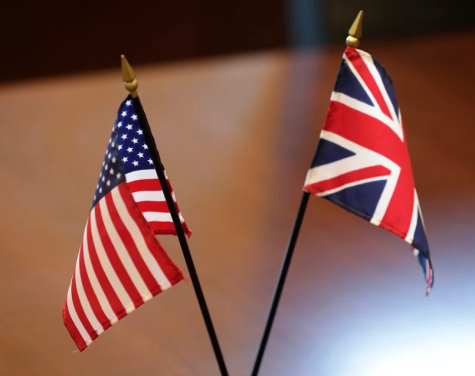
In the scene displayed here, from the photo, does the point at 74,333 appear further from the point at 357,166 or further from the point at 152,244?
the point at 357,166

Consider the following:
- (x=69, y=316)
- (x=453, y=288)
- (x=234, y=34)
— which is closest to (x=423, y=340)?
(x=453, y=288)

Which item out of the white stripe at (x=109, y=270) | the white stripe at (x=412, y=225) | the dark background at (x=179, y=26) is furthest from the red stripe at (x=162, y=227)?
the dark background at (x=179, y=26)

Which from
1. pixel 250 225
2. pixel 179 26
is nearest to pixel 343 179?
pixel 250 225

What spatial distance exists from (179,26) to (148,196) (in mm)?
2091

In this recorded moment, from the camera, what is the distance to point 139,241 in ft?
2.20

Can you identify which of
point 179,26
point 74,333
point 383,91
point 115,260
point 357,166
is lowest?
point 74,333

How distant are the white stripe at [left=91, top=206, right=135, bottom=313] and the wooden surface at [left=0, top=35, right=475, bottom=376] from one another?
35 cm

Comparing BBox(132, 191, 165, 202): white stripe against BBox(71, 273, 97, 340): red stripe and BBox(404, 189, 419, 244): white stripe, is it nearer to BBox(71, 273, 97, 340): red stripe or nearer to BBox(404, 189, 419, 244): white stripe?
BBox(71, 273, 97, 340): red stripe

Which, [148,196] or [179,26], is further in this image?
[179,26]

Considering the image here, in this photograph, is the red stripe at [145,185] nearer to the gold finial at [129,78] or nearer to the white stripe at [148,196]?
the white stripe at [148,196]

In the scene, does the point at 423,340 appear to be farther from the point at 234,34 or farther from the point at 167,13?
the point at 167,13

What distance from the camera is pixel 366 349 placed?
1028 millimetres

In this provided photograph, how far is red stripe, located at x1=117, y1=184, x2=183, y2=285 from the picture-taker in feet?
2.17

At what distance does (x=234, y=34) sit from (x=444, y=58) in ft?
3.31
